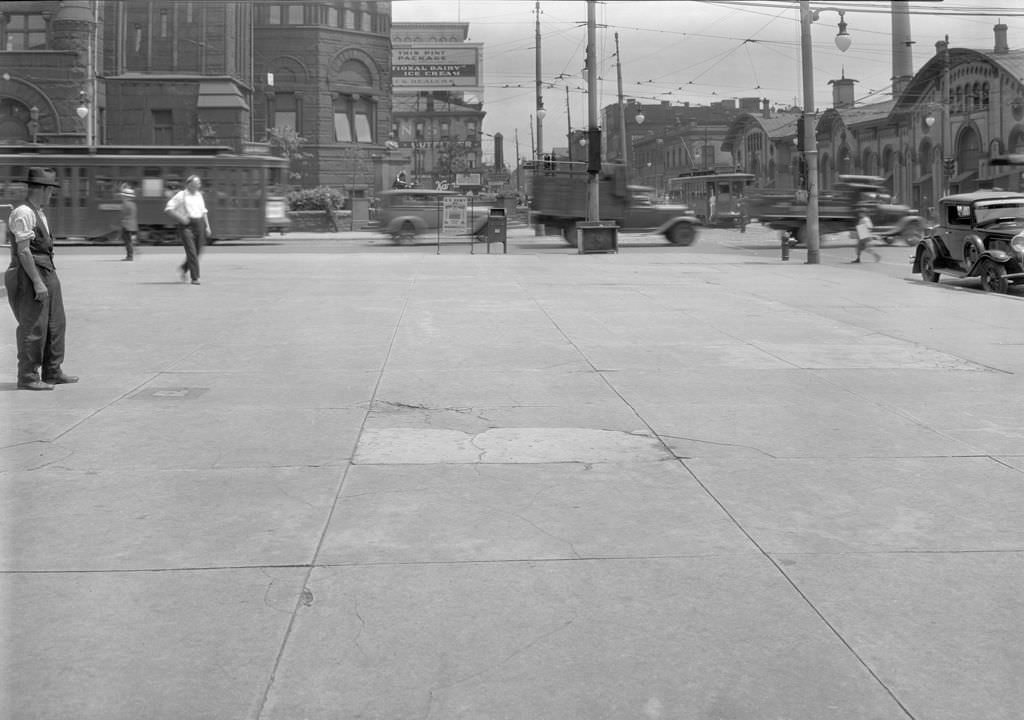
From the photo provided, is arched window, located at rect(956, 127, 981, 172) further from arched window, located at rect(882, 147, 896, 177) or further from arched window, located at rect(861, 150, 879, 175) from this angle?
arched window, located at rect(861, 150, 879, 175)

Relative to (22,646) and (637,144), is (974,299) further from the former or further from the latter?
(637,144)

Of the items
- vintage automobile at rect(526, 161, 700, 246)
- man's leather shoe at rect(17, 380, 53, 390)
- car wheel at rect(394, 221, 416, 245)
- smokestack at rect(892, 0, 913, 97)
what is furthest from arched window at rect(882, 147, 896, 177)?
man's leather shoe at rect(17, 380, 53, 390)

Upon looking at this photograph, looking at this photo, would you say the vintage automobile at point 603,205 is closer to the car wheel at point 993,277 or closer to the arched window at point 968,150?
the car wheel at point 993,277

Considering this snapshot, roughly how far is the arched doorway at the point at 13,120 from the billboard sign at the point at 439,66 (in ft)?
100

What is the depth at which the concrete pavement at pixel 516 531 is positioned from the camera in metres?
3.88

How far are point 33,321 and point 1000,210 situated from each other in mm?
16706

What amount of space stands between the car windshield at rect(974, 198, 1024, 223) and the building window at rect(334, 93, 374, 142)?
165ft

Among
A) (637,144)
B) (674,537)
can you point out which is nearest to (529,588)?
(674,537)

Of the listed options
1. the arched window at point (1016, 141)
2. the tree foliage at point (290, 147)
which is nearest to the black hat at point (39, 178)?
the tree foliage at point (290, 147)

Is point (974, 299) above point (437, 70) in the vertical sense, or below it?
below

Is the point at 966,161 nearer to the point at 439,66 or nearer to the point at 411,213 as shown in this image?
the point at 439,66

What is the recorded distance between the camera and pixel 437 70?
81.0 metres

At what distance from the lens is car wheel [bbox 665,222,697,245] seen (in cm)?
4059

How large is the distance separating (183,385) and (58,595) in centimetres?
543
